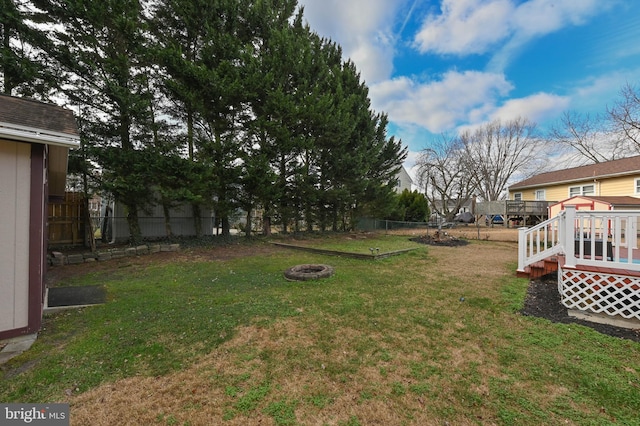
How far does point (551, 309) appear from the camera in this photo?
4.39 meters

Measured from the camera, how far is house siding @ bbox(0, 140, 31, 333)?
3195 millimetres

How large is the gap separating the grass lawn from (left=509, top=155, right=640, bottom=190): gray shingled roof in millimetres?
20755

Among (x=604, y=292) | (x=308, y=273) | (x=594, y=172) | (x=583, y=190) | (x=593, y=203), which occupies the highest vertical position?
(x=594, y=172)

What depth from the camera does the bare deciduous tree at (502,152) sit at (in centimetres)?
2877

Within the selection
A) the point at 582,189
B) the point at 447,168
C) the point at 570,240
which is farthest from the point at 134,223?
the point at 582,189

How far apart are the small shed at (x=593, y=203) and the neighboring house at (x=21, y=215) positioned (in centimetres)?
1762

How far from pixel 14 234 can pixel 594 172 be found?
2977 cm

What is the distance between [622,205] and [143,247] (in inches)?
955

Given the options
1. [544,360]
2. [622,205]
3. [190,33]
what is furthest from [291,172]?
[622,205]

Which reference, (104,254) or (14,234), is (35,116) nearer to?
(14,234)

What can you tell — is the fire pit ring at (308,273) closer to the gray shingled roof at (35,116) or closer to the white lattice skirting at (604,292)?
the white lattice skirting at (604,292)

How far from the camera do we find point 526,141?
29281 mm

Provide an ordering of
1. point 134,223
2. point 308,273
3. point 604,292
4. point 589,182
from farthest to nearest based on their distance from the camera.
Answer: point 589,182 → point 134,223 → point 308,273 → point 604,292

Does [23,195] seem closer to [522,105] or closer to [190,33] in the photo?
[190,33]
